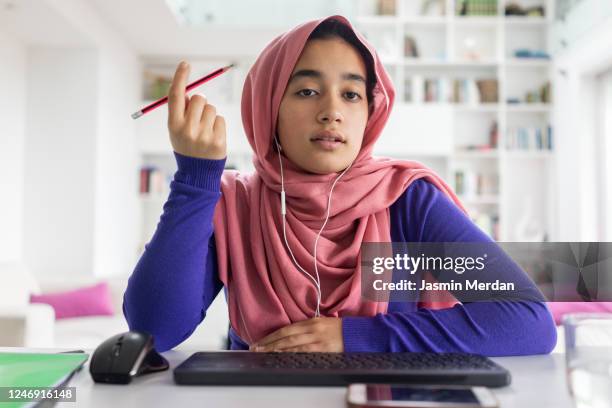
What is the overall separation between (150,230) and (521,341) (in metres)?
4.81

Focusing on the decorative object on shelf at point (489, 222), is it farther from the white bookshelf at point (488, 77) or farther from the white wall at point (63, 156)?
the white wall at point (63, 156)

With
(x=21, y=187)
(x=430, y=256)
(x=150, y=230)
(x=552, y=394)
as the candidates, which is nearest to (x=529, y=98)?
(x=150, y=230)

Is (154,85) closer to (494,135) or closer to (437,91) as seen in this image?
(437,91)

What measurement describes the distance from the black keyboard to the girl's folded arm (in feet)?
0.79

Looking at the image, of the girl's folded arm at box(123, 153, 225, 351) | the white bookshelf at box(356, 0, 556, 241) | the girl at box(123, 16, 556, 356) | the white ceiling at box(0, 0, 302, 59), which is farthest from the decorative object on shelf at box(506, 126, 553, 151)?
the girl's folded arm at box(123, 153, 225, 351)

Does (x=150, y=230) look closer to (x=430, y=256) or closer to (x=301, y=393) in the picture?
(x=430, y=256)

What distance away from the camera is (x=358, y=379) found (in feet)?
1.94

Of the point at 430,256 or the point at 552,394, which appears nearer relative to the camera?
the point at 552,394

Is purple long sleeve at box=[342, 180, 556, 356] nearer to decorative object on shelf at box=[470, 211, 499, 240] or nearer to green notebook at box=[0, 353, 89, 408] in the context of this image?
green notebook at box=[0, 353, 89, 408]

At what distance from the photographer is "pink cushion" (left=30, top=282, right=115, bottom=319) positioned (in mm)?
3197

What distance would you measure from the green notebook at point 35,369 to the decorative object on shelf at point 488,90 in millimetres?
4840

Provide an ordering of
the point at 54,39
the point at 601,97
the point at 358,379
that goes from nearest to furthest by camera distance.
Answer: the point at 358,379 < the point at 54,39 < the point at 601,97

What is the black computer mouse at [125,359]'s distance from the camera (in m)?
0.61

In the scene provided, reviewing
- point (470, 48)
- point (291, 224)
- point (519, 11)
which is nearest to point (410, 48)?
point (470, 48)
